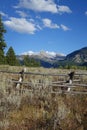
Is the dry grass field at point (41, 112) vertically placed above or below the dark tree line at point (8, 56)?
below

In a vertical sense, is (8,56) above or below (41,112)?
above

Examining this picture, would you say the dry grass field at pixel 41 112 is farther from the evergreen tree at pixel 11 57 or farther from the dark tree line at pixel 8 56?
the evergreen tree at pixel 11 57

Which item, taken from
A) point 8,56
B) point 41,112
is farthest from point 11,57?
point 41,112

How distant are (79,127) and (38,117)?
60.5 inches

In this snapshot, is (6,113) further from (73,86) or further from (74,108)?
(73,86)

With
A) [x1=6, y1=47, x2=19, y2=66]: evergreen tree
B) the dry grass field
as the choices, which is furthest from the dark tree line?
the dry grass field

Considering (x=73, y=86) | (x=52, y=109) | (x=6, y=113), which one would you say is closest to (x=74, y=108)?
(x=52, y=109)

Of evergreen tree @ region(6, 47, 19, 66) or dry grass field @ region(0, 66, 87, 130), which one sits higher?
evergreen tree @ region(6, 47, 19, 66)

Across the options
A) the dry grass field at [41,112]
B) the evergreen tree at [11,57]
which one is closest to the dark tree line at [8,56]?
the evergreen tree at [11,57]

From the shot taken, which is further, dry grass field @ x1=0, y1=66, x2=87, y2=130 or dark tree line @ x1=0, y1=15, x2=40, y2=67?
dark tree line @ x1=0, y1=15, x2=40, y2=67

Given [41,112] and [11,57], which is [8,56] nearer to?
[11,57]

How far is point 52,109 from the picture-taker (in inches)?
408

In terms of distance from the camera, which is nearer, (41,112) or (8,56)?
(41,112)

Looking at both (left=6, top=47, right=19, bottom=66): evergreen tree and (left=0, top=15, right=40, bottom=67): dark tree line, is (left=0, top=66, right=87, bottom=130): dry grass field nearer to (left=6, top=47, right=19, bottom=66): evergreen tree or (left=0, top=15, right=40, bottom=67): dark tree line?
(left=0, top=15, right=40, bottom=67): dark tree line
